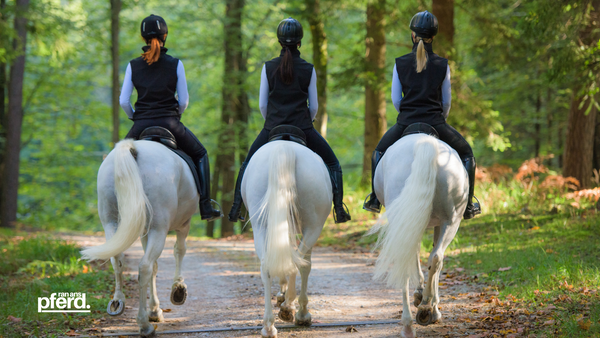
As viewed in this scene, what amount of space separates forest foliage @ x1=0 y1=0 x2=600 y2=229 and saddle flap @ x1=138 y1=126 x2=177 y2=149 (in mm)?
6331

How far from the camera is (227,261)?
29.9 feet

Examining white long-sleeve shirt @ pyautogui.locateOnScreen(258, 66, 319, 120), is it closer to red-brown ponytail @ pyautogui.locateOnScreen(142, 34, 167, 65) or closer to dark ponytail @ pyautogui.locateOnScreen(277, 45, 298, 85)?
dark ponytail @ pyautogui.locateOnScreen(277, 45, 298, 85)

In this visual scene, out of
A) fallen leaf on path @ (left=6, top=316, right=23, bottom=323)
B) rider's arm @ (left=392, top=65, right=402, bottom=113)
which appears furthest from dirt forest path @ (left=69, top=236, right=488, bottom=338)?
rider's arm @ (left=392, top=65, right=402, bottom=113)

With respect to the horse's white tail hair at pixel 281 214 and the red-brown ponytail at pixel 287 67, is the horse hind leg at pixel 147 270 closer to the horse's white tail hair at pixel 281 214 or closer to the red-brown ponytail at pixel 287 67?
the horse's white tail hair at pixel 281 214

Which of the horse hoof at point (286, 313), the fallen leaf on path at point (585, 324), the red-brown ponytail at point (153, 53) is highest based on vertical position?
the red-brown ponytail at point (153, 53)

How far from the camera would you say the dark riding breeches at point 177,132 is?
5184mm

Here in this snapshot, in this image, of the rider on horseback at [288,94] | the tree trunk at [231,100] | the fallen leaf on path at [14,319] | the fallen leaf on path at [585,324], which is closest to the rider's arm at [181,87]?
the rider on horseback at [288,94]

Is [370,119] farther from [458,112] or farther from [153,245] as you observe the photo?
[153,245]

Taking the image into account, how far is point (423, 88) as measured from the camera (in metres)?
5.00

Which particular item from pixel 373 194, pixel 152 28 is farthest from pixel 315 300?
pixel 152 28

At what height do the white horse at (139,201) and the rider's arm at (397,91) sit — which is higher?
the rider's arm at (397,91)

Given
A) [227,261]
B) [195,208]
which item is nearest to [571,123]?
[227,261]

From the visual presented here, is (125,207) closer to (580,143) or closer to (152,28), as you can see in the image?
(152,28)

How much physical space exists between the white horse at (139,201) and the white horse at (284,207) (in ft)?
2.56
